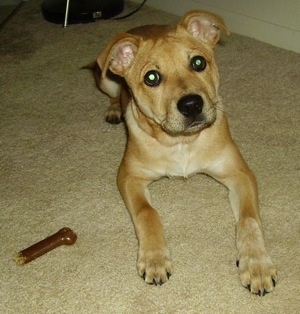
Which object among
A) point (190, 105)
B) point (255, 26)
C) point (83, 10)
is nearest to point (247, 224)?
point (190, 105)

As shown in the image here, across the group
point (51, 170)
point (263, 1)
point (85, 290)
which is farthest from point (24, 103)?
point (263, 1)

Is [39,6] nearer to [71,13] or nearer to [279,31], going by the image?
[71,13]

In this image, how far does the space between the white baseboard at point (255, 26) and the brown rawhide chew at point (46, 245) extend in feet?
9.81

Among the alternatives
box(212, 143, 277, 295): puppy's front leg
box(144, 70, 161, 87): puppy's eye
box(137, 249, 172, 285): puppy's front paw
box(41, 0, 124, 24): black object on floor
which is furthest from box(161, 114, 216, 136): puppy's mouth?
box(41, 0, 124, 24): black object on floor

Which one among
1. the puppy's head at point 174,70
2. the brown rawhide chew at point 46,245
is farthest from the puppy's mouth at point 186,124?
the brown rawhide chew at point 46,245

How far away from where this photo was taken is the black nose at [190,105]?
246 cm

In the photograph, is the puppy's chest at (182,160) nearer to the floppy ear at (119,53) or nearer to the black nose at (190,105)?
the black nose at (190,105)

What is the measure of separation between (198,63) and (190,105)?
13.3 inches

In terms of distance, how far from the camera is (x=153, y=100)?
2656mm

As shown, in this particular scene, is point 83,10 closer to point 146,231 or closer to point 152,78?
point 152,78

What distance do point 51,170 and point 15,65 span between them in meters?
1.82

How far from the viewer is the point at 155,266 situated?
7.63 ft

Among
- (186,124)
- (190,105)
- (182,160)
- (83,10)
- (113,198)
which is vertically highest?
(190,105)

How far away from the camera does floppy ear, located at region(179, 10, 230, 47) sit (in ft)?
8.89
